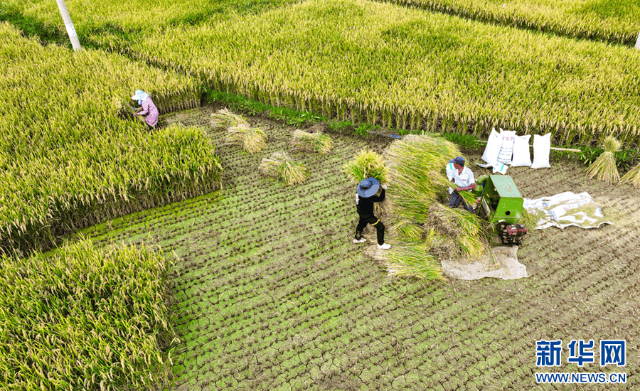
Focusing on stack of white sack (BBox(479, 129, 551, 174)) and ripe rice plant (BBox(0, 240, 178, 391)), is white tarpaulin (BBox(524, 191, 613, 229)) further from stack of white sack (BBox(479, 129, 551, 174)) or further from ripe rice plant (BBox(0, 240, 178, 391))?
ripe rice plant (BBox(0, 240, 178, 391))

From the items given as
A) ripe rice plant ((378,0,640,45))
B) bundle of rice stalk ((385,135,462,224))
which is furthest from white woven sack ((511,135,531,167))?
ripe rice plant ((378,0,640,45))

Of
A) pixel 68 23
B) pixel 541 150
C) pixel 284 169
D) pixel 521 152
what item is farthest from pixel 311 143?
pixel 68 23

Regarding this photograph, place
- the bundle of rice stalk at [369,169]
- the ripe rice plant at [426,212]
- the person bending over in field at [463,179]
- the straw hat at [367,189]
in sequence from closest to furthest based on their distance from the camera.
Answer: the straw hat at [367,189] → the ripe rice plant at [426,212] → the person bending over in field at [463,179] → the bundle of rice stalk at [369,169]

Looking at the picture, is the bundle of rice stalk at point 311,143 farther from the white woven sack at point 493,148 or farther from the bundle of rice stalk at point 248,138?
the white woven sack at point 493,148

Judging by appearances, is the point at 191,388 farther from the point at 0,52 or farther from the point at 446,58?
the point at 0,52

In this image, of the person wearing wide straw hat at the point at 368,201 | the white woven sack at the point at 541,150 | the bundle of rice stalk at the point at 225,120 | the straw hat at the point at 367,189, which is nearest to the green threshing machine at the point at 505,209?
the person wearing wide straw hat at the point at 368,201

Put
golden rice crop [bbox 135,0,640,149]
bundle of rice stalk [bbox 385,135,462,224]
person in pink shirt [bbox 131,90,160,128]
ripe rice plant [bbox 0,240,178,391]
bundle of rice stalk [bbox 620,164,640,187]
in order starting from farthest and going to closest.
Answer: person in pink shirt [bbox 131,90,160,128]
golden rice crop [bbox 135,0,640,149]
bundle of rice stalk [bbox 620,164,640,187]
bundle of rice stalk [bbox 385,135,462,224]
ripe rice plant [bbox 0,240,178,391]

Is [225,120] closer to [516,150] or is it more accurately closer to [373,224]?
[373,224]
